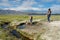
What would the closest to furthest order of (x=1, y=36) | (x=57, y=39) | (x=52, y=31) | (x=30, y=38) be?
(x=57, y=39) < (x=1, y=36) < (x=52, y=31) < (x=30, y=38)

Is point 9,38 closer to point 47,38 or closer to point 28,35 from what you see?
point 47,38

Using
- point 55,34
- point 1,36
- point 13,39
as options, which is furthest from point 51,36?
point 1,36

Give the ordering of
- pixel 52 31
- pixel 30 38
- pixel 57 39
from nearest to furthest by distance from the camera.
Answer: pixel 57 39
pixel 52 31
pixel 30 38

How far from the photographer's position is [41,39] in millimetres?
29469

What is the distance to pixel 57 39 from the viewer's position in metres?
28.0

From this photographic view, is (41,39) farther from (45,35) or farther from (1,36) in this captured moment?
(1,36)

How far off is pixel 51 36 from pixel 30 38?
633 centimetres

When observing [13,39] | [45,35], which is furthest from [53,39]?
[13,39]

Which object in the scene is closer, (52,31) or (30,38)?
(52,31)

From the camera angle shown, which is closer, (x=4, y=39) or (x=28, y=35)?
(x=4, y=39)

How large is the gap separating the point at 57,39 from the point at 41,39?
2.75 meters

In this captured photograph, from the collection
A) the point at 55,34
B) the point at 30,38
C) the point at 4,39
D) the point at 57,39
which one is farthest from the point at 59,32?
the point at 4,39

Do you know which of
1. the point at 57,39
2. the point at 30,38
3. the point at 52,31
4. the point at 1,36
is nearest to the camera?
the point at 57,39

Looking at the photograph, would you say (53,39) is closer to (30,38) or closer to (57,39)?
(57,39)
